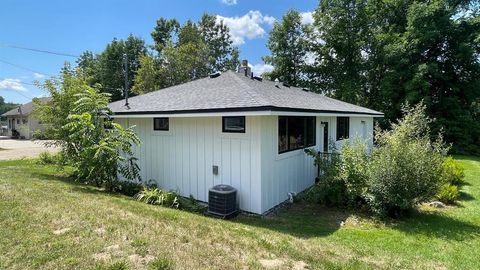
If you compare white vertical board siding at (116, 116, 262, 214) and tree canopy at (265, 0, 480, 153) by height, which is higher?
tree canopy at (265, 0, 480, 153)

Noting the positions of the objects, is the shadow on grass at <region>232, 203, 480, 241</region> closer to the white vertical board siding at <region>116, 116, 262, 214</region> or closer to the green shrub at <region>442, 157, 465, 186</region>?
the white vertical board siding at <region>116, 116, 262, 214</region>

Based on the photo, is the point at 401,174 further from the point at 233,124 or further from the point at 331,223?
the point at 233,124

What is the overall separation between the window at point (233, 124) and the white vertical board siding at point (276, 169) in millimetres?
564

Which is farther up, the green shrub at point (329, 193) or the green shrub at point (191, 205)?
the green shrub at point (329, 193)

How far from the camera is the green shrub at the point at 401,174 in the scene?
20.1 ft

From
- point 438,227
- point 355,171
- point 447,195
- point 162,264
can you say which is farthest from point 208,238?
point 447,195

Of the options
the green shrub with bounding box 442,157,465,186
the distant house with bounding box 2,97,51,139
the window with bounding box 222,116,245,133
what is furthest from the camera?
the distant house with bounding box 2,97,51,139

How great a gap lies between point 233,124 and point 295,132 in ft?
7.21

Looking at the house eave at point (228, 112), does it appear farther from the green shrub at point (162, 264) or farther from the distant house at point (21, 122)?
the distant house at point (21, 122)

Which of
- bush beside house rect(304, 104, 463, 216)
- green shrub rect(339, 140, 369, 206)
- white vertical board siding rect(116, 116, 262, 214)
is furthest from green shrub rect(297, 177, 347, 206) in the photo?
white vertical board siding rect(116, 116, 262, 214)

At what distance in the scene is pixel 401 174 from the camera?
614 cm

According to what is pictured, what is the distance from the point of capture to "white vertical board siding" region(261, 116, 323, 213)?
22.8 feet

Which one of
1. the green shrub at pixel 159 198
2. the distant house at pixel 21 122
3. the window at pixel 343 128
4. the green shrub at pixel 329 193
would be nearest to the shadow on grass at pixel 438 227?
the green shrub at pixel 329 193

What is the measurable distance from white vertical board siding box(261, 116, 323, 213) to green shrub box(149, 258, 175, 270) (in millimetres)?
3604
